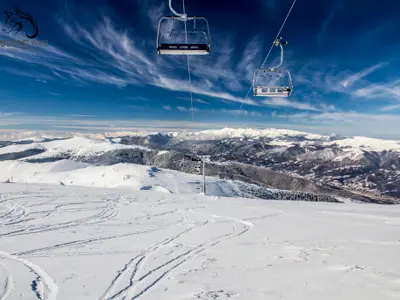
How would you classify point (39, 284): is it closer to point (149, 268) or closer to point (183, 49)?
point (149, 268)

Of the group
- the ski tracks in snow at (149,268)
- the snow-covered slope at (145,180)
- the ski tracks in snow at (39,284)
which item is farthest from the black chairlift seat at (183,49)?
the snow-covered slope at (145,180)

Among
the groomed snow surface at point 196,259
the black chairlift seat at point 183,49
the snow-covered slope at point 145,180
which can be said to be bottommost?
the snow-covered slope at point 145,180

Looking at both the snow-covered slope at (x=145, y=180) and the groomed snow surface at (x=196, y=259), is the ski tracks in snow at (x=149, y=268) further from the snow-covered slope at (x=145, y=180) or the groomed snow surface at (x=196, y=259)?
the snow-covered slope at (x=145, y=180)

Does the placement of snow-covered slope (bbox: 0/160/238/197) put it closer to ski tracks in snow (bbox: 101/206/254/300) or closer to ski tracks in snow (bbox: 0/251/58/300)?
ski tracks in snow (bbox: 101/206/254/300)

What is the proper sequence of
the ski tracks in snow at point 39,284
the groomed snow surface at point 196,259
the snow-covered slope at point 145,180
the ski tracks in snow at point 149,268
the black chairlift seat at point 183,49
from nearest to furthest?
the ski tracks in snow at point 39,284 → the groomed snow surface at point 196,259 → the ski tracks in snow at point 149,268 → the black chairlift seat at point 183,49 → the snow-covered slope at point 145,180

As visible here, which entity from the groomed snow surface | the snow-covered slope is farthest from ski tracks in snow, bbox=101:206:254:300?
the snow-covered slope

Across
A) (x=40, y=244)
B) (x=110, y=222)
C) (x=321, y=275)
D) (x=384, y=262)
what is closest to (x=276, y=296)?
(x=321, y=275)
